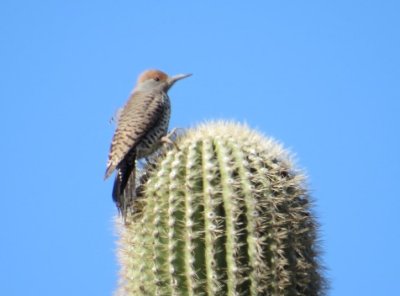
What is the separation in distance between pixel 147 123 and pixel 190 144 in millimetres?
784

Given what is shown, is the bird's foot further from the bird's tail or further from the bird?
the bird's tail

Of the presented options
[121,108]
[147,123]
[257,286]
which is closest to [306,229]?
[257,286]

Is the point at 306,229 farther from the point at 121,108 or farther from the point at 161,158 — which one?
the point at 121,108

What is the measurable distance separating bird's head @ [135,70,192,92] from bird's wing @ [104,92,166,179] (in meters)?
0.14

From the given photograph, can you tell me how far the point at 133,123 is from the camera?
5.63m

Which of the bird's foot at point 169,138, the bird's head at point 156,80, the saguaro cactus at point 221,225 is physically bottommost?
the saguaro cactus at point 221,225

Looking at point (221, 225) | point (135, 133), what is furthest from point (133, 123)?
point (221, 225)

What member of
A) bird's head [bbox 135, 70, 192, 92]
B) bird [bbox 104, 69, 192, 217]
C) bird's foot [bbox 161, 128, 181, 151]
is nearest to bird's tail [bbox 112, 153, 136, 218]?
bird [bbox 104, 69, 192, 217]

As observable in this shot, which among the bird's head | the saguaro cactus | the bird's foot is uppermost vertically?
the bird's head

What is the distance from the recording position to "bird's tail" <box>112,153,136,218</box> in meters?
5.05

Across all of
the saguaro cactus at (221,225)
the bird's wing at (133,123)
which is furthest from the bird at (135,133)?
the saguaro cactus at (221,225)

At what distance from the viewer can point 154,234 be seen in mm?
4652

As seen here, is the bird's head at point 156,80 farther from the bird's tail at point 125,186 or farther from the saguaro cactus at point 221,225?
the saguaro cactus at point 221,225

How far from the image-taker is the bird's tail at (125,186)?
199 inches
